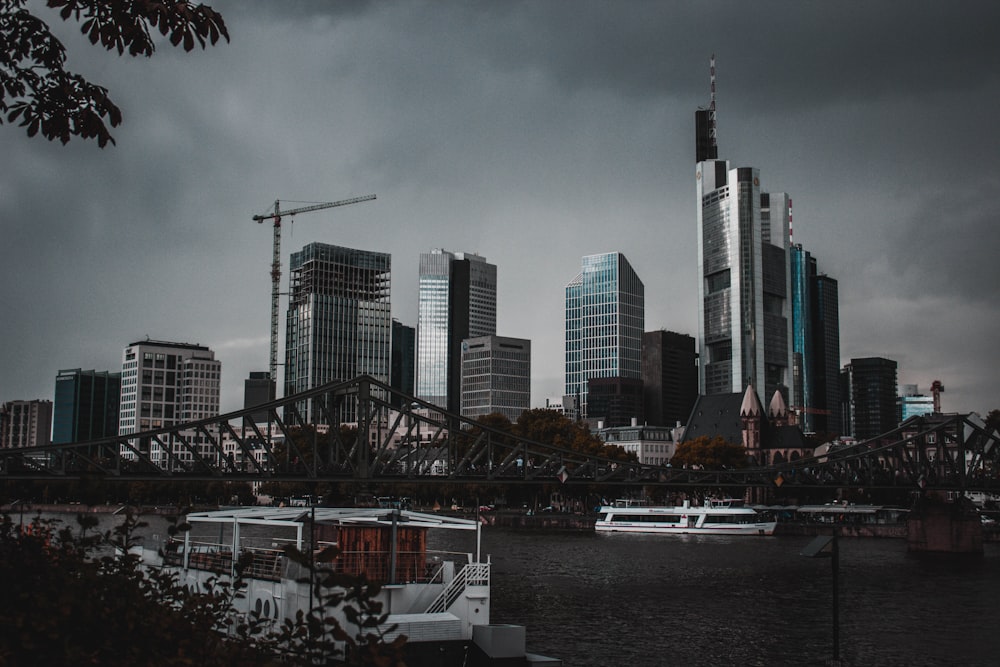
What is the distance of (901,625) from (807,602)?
29.5 ft

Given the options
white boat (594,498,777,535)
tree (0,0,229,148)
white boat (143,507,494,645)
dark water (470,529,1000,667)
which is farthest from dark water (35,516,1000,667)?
white boat (594,498,777,535)

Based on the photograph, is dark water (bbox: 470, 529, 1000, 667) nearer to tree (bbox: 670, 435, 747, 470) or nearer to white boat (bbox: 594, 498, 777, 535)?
white boat (bbox: 594, 498, 777, 535)

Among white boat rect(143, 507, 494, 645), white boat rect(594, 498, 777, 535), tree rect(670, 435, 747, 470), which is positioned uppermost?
tree rect(670, 435, 747, 470)

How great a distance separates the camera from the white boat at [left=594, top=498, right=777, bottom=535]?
140 metres

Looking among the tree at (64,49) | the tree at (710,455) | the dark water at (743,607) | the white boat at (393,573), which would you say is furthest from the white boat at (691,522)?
the tree at (64,49)

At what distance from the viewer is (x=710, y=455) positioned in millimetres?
184250

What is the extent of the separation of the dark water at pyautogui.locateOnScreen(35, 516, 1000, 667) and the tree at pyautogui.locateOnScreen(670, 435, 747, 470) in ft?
263

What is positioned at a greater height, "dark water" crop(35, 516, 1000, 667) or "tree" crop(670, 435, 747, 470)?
"tree" crop(670, 435, 747, 470)

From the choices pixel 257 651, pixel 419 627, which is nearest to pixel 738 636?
pixel 419 627

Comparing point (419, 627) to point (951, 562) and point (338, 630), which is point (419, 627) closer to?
point (338, 630)

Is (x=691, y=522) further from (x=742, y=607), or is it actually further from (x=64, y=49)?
(x=64, y=49)

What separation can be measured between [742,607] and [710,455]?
Answer: 128m

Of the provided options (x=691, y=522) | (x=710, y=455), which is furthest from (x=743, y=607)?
(x=710, y=455)

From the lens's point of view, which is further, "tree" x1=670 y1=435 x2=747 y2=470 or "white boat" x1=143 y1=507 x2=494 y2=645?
"tree" x1=670 y1=435 x2=747 y2=470
